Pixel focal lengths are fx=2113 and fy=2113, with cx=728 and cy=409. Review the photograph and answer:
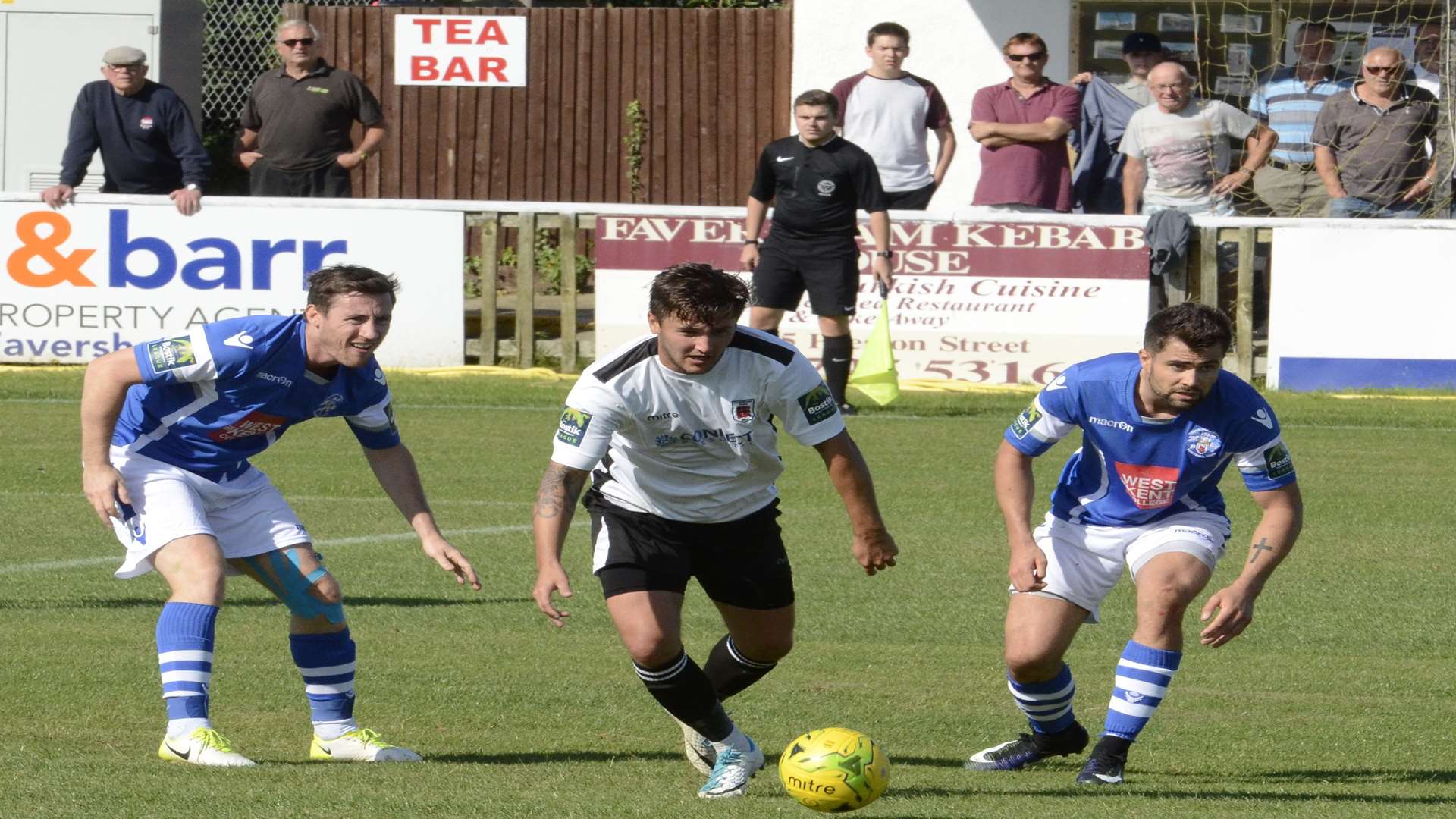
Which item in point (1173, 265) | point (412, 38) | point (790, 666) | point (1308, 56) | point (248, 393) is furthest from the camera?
point (412, 38)

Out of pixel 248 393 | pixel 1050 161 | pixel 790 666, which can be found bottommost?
pixel 790 666

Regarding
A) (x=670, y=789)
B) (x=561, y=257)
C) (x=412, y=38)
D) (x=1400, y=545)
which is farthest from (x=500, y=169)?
(x=670, y=789)

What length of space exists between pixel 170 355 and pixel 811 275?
27.3 feet

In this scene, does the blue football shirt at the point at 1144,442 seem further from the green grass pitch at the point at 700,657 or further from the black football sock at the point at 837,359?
the black football sock at the point at 837,359

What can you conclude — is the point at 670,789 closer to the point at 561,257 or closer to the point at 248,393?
the point at 248,393

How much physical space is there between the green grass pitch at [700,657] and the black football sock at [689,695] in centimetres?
20

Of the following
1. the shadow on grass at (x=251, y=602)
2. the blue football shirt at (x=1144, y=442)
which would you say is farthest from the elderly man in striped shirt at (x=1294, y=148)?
the blue football shirt at (x=1144, y=442)

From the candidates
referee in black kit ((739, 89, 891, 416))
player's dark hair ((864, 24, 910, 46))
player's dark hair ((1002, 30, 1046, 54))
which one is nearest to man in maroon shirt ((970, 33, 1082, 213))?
player's dark hair ((1002, 30, 1046, 54))

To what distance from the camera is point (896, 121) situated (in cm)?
1638

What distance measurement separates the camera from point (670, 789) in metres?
5.86

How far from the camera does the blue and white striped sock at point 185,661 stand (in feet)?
19.7

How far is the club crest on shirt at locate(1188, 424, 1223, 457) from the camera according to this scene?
20.1 feet

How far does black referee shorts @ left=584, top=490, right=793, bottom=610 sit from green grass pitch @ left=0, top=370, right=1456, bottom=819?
0.55 m

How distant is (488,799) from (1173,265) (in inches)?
437
